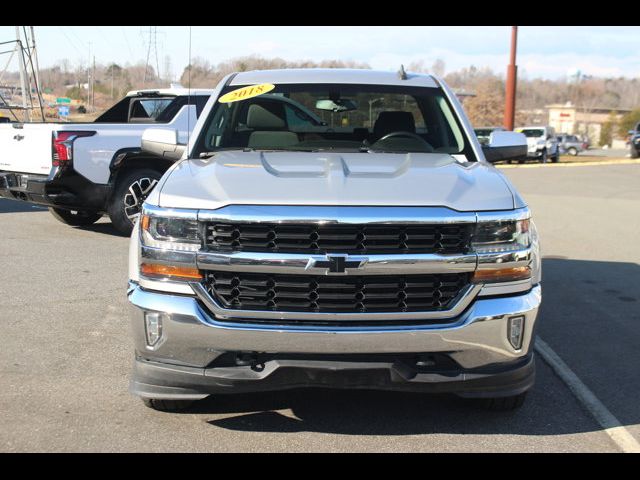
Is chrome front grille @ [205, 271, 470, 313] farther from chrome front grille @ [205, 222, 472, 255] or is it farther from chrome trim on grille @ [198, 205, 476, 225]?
chrome trim on grille @ [198, 205, 476, 225]

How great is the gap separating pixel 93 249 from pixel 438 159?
563 cm

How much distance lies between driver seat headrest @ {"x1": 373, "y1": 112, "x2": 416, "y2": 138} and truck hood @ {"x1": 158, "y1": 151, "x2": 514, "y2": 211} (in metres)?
1.09

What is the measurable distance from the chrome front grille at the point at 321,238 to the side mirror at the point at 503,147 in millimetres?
2055

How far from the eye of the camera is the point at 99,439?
377 centimetres

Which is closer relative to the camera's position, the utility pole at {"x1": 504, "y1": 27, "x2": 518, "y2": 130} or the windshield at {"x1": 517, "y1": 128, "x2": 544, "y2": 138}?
the utility pole at {"x1": 504, "y1": 27, "x2": 518, "y2": 130}

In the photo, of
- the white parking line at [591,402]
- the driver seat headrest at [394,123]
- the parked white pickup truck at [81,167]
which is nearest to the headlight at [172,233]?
the driver seat headrest at [394,123]

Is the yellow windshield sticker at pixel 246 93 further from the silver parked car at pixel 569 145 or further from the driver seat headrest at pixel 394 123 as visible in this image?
the silver parked car at pixel 569 145

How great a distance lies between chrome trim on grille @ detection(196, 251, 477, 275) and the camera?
3.49m

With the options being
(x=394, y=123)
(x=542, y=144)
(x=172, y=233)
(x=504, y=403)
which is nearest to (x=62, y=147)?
(x=394, y=123)

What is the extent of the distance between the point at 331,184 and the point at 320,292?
0.55 meters

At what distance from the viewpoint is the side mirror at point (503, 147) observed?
5457 mm

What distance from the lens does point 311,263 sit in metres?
3.48

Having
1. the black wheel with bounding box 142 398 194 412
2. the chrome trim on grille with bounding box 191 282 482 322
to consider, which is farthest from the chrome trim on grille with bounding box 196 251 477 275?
the black wheel with bounding box 142 398 194 412

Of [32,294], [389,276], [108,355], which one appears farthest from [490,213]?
[32,294]
